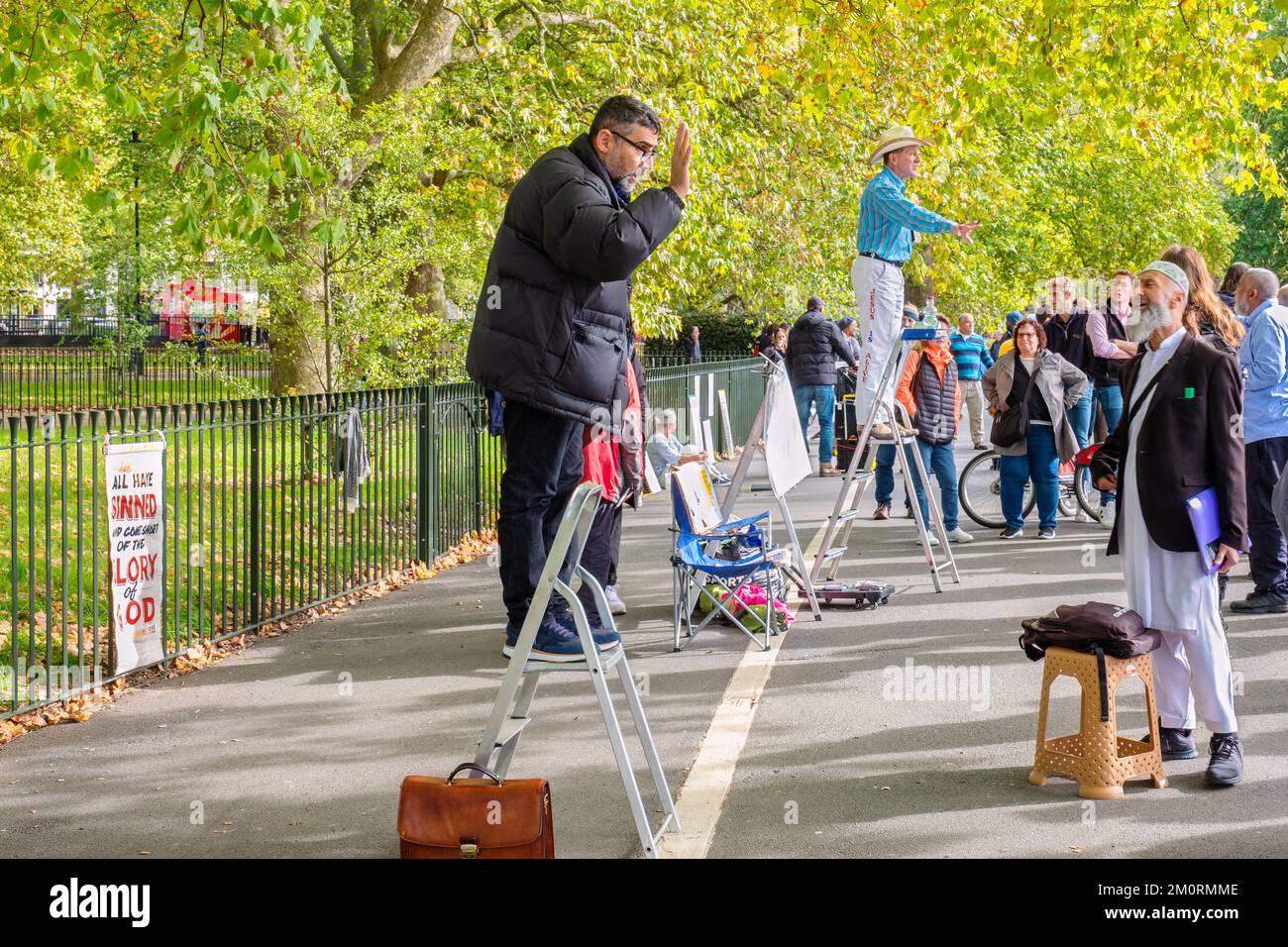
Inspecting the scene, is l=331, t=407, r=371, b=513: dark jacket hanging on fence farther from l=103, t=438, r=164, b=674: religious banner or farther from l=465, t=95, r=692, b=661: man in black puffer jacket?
l=465, t=95, r=692, b=661: man in black puffer jacket

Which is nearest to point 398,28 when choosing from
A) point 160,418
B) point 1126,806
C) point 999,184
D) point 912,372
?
point 912,372

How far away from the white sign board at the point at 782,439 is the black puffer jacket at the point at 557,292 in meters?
4.05

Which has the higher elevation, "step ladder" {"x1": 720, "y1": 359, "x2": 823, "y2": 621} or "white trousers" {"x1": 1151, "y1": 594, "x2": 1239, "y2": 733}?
"step ladder" {"x1": 720, "y1": 359, "x2": 823, "y2": 621}

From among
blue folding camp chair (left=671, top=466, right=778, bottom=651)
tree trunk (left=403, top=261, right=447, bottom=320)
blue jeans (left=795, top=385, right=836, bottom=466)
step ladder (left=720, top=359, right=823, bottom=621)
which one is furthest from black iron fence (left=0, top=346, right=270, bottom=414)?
blue folding camp chair (left=671, top=466, right=778, bottom=651)

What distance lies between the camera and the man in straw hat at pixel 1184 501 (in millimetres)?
6164

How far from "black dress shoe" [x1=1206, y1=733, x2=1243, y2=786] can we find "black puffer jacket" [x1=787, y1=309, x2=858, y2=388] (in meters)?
14.8

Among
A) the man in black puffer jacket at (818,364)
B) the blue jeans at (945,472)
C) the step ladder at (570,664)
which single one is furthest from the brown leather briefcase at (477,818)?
the man in black puffer jacket at (818,364)

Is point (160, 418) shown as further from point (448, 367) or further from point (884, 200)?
point (448, 367)

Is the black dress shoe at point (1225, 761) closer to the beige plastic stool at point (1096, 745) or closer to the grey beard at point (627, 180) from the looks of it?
the beige plastic stool at point (1096, 745)

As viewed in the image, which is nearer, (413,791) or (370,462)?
(413,791)

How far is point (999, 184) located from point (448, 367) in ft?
38.8

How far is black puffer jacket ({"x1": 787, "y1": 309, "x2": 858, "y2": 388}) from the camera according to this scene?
21.0 metres

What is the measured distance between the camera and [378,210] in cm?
1318

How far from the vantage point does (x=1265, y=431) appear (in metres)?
9.98
